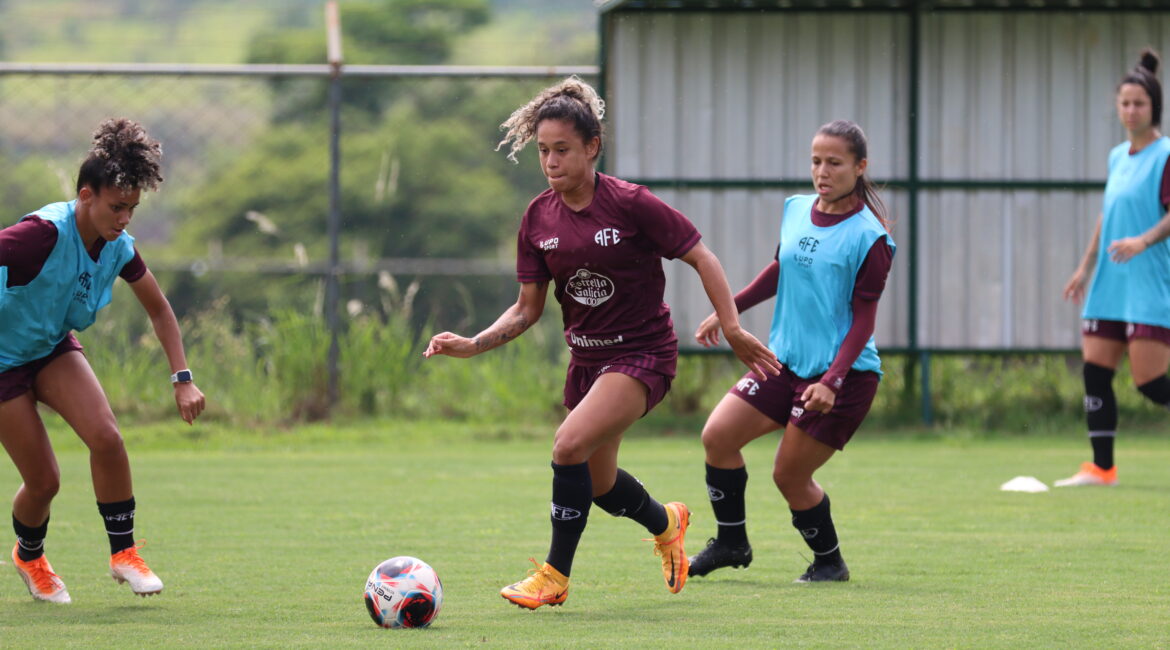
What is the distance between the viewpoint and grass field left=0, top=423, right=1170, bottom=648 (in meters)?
5.19

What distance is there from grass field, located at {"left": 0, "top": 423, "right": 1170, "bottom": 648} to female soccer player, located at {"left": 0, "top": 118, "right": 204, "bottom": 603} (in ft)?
0.82

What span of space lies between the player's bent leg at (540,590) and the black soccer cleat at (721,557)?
901 mm

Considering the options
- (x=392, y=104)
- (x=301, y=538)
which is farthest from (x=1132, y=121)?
(x=392, y=104)

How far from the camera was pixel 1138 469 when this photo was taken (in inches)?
389

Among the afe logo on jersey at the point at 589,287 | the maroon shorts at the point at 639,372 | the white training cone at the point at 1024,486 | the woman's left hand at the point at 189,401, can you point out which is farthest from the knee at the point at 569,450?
the white training cone at the point at 1024,486

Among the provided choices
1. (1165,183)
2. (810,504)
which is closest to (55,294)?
(810,504)

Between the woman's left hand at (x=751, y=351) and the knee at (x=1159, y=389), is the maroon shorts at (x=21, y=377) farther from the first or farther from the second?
the knee at (x=1159, y=389)

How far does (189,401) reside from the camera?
5988mm

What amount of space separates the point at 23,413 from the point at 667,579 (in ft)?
8.24

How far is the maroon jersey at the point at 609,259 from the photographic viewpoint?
229 inches

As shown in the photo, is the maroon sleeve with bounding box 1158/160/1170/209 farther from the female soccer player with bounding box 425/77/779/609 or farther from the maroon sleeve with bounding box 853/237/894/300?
the female soccer player with bounding box 425/77/779/609

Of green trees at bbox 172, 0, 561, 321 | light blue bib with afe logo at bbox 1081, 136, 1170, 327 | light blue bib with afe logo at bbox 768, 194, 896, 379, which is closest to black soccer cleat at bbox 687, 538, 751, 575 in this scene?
light blue bib with afe logo at bbox 768, 194, 896, 379

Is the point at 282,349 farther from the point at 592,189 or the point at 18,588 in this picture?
the point at 592,189

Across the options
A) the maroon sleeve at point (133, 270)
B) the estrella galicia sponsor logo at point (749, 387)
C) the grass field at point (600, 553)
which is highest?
the maroon sleeve at point (133, 270)
